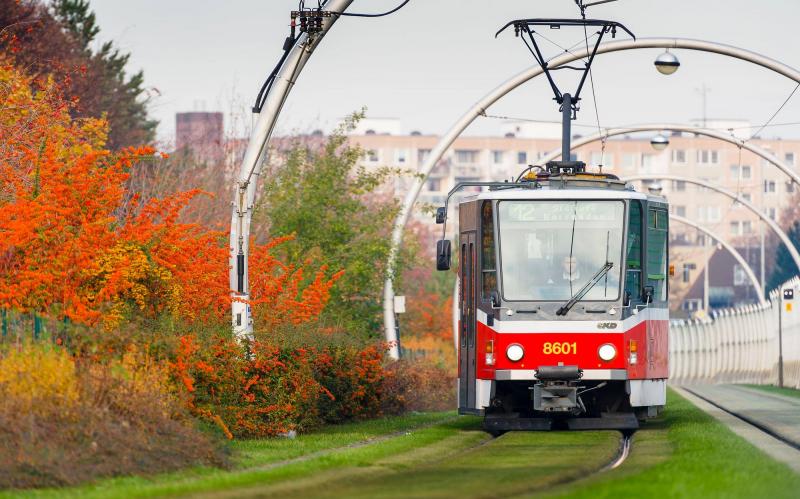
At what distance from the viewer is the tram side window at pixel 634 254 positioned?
76.1 ft

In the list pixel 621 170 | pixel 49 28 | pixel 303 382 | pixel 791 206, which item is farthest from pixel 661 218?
pixel 621 170

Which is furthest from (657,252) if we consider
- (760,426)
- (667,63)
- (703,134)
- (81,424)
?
(703,134)

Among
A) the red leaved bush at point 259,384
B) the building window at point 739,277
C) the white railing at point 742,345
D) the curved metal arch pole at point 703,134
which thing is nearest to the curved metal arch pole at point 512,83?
the curved metal arch pole at point 703,134

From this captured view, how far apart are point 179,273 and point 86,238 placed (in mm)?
1808

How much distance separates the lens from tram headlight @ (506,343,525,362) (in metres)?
22.8

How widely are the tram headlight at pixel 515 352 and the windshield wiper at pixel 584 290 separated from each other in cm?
71

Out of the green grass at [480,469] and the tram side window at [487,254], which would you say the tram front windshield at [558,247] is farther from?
the green grass at [480,469]

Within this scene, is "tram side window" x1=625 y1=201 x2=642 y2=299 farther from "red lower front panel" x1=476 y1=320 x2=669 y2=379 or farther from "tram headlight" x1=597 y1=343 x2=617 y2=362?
"tram headlight" x1=597 y1=343 x2=617 y2=362

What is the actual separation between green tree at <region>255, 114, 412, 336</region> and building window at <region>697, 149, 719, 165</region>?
140 metres

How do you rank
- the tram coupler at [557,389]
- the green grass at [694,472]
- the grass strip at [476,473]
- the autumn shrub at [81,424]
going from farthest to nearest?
the tram coupler at [557,389] < the autumn shrub at [81,424] < the grass strip at [476,473] < the green grass at [694,472]

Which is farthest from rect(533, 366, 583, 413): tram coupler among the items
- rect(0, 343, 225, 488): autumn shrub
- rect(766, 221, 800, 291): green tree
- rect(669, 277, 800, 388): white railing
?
rect(766, 221, 800, 291): green tree

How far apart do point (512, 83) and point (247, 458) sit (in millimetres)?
15059

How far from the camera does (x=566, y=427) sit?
24.5 m

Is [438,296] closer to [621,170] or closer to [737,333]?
[737,333]
